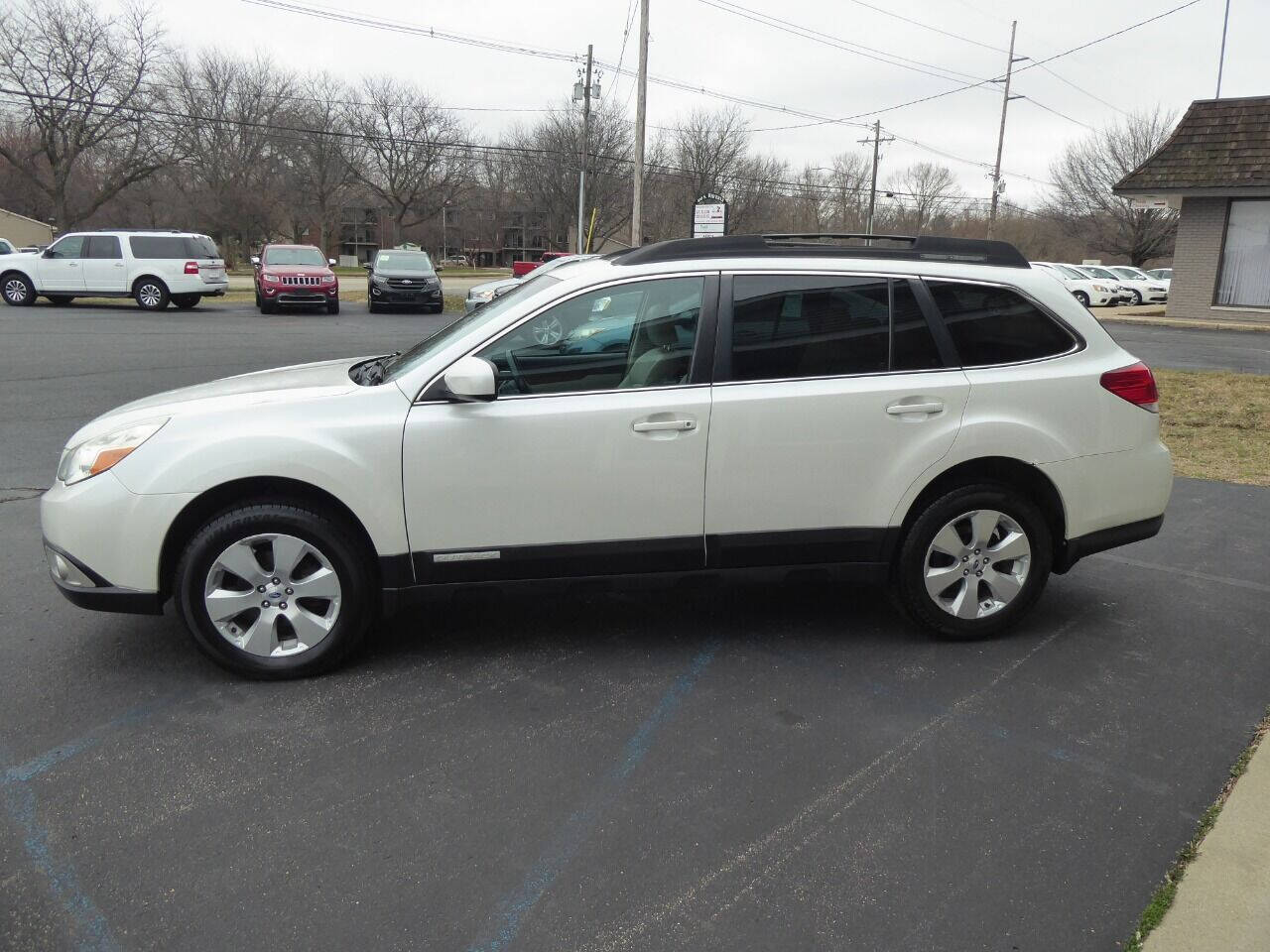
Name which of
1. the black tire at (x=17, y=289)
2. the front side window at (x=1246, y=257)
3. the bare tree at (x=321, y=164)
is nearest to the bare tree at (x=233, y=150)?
the bare tree at (x=321, y=164)

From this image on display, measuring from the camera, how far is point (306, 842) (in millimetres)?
2814

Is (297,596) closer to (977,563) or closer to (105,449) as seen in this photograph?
(105,449)

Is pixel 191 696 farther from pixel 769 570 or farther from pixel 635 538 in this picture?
pixel 769 570

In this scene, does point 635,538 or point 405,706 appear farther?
point 635,538

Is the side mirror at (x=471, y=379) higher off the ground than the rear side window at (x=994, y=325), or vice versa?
the rear side window at (x=994, y=325)

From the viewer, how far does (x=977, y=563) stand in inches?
168

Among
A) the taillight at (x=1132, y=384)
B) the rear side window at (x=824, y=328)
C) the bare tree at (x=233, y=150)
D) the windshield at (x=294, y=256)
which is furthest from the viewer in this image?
the bare tree at (x=233, y=150)

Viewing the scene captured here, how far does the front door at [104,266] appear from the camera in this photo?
2311 cm

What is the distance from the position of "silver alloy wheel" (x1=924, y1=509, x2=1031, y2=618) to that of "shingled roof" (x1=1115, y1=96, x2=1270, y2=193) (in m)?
25.5

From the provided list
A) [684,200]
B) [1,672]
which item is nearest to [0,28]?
[684,200]

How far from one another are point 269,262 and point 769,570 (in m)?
22.8

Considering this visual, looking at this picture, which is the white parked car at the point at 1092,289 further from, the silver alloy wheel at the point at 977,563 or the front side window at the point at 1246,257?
the silver alloy wheel at the point at 977,563

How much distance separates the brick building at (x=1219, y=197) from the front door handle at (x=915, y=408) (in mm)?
25655

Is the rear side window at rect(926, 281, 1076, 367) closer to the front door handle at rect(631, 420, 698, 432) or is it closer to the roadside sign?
the front door handle at rect(631, 420, 698, 432)
